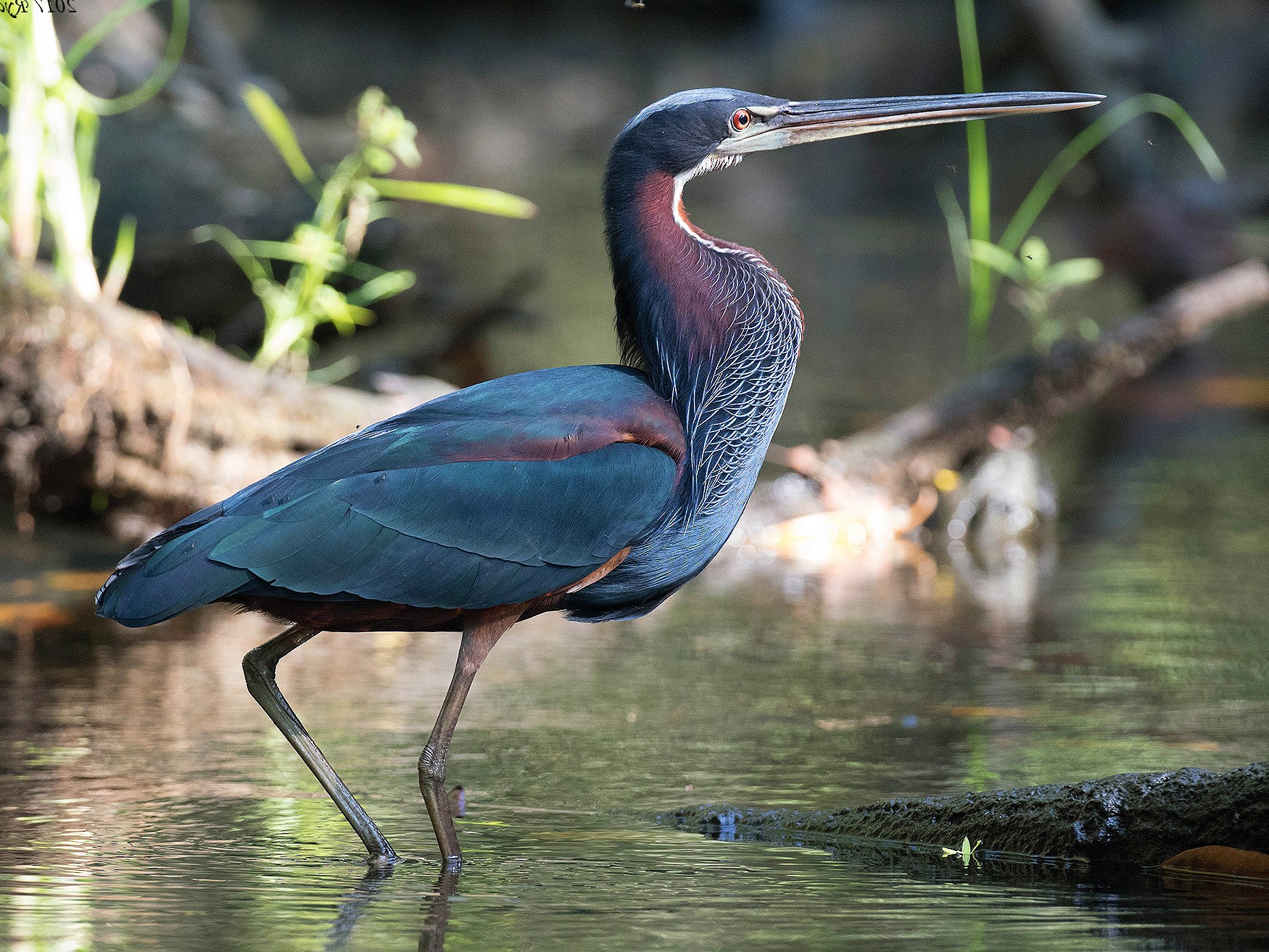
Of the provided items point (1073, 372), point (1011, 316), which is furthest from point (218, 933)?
point (1011, 316)

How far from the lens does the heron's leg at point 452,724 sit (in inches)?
157

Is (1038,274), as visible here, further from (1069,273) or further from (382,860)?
(382,860)

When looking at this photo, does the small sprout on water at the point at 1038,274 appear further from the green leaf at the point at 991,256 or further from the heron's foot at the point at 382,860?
the heron's foot at the point at 382,860

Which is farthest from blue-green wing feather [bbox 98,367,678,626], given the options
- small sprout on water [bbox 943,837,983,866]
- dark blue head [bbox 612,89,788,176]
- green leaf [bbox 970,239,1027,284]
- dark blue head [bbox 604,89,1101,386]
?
green leaf [bbox 970,239,1027,284]

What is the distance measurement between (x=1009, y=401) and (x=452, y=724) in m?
5.14

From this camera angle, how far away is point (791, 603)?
7.30 metres

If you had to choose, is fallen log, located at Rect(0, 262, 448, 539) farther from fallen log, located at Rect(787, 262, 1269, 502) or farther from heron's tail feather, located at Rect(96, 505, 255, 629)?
heron's tail feather, located at Rect(96, 505, 255, 629)

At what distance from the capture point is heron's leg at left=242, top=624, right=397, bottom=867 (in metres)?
4.02

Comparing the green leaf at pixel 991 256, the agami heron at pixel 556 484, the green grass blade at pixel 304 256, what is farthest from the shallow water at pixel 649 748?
the green grass blade at pixel 304 256

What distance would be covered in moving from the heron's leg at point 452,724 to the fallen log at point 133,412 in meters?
3.34

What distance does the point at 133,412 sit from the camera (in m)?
7.12

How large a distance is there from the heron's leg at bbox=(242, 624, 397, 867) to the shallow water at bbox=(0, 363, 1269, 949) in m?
0.10

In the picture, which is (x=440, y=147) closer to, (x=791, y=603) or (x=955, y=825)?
(x=791, y=603)

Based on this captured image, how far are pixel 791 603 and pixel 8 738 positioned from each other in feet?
10.9
